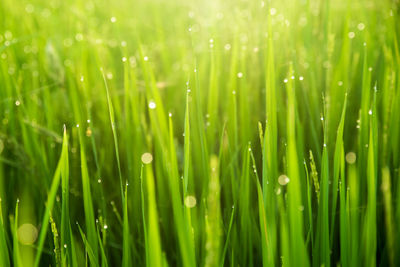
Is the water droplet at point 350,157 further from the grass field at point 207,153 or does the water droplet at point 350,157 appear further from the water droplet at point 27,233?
the water droplet at point 27,233

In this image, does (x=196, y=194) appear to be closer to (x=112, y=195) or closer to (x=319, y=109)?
(x=112, y=195)

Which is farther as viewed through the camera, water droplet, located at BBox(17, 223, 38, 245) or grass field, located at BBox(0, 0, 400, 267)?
water droplet, located at BBox(17, 223, 38, 245)

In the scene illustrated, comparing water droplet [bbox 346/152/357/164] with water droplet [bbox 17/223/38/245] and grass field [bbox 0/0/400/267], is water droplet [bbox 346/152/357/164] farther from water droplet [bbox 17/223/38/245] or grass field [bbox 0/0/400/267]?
water droplet [bbox 17/223/38/245]

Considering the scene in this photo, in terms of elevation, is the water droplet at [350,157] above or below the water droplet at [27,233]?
above

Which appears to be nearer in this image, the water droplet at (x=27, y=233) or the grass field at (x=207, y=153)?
the grass field at (x=207, y=153)

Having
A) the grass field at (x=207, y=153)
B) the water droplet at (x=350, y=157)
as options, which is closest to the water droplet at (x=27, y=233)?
the grass field at (x=207, y=153)

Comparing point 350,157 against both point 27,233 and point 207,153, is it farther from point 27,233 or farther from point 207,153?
point 27,233

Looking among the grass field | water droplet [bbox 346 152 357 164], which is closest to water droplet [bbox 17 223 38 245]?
the grass field

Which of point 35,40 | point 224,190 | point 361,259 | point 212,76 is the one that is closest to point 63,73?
point 35,40
